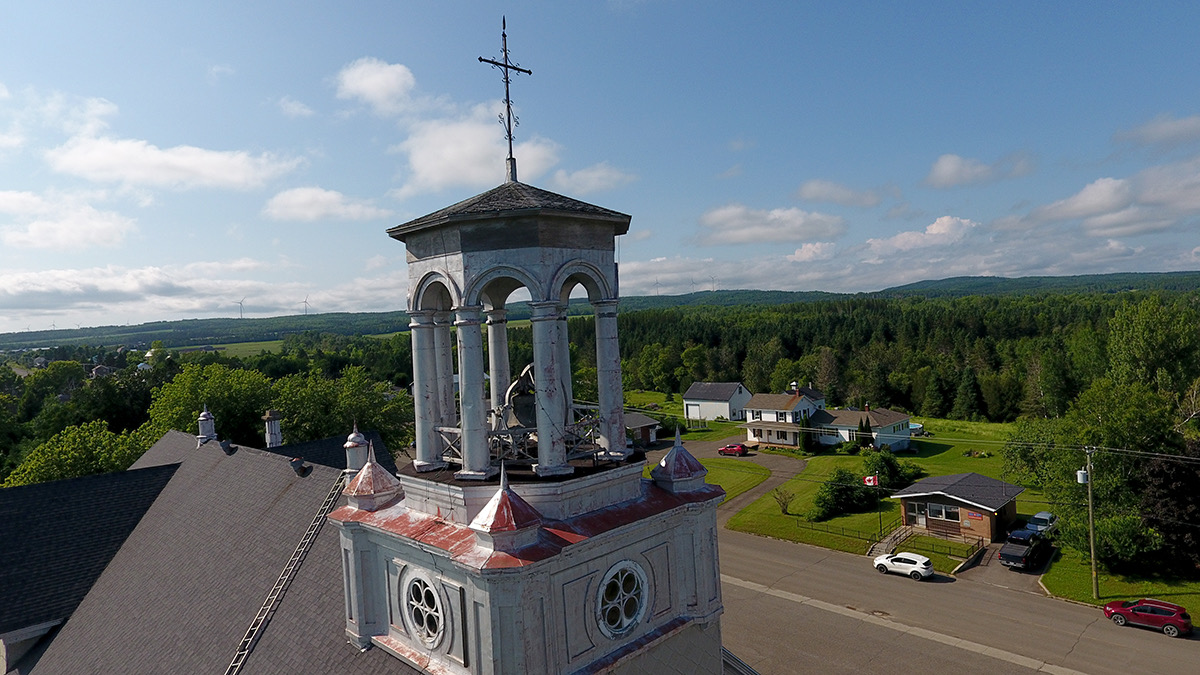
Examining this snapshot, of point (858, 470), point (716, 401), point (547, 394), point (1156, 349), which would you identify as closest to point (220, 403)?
point (547, 394)

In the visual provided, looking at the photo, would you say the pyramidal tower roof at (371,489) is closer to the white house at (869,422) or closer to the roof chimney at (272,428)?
the roof chimney at (272,428)

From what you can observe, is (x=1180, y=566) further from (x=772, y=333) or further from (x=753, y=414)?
(x=772, y=333)

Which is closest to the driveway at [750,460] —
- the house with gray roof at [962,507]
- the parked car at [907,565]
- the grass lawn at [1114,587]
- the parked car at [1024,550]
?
the parked car at [907,565]

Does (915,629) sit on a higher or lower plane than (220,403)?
lower

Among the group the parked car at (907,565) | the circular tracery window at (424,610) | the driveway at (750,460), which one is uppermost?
the circular tracery window at (424,610)

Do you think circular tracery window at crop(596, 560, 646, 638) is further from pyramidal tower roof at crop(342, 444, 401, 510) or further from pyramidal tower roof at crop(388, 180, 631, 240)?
pyramidal tower roof at crop(388, 180, 631, 240)

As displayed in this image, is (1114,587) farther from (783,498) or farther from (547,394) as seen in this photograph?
(547,394)

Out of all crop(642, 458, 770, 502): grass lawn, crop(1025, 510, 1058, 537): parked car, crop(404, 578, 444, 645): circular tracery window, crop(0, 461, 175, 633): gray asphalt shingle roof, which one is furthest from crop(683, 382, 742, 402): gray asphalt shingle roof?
crop(404, 578, 444, 645): circular tracery window
